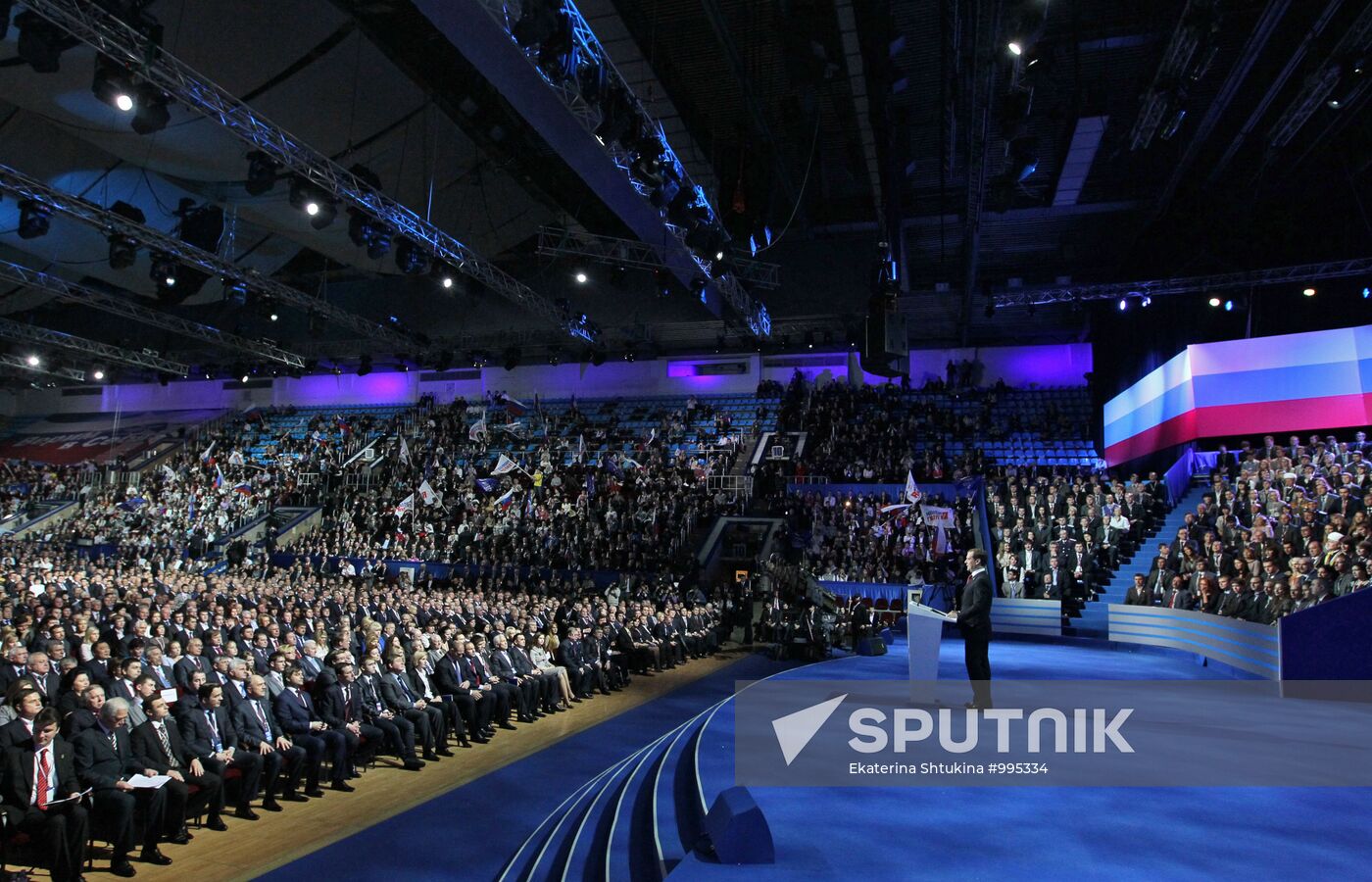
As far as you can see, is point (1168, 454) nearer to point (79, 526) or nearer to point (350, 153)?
point (350, 153)

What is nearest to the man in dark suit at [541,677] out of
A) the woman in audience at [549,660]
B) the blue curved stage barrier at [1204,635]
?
the woman in audience at [549,660]

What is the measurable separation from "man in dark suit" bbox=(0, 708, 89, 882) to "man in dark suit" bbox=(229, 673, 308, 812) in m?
1.28

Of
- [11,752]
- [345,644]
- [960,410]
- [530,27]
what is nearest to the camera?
[11,752]

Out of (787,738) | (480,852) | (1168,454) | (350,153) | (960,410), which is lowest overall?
(480,852)

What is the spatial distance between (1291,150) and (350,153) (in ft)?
58.2

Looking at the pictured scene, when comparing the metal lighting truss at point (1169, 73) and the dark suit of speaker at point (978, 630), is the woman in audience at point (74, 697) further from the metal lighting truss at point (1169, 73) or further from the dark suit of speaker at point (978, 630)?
the metal lighting truss at point (1169, 73)

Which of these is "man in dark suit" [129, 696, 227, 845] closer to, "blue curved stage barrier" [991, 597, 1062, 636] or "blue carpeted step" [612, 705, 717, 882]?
"blue carpeted step" [612, 705, 717, 882]

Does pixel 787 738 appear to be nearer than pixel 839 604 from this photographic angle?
Yes

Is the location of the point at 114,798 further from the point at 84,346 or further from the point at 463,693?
the point at 84,346

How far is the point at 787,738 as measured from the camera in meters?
5.82

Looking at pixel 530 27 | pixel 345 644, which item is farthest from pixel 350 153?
pixel 345 644

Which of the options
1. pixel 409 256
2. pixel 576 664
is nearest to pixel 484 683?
pixel 576 664

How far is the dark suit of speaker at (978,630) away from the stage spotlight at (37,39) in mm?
11990

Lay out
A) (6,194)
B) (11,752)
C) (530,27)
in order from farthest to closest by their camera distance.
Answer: (6,194)
(530,27)
(11,752)
